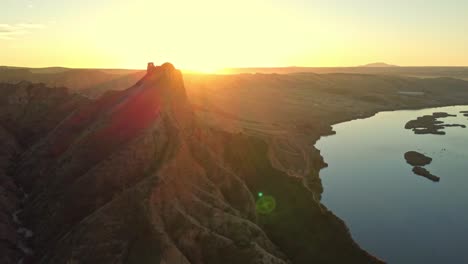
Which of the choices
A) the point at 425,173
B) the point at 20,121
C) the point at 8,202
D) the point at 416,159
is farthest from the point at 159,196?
the point at 416,159

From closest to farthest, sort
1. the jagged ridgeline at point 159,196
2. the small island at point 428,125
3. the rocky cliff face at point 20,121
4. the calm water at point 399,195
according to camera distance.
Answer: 1. the jagged ridgeline at point 159,196
2. the rocky cliff face at point 20,121
3. the calm water at point 399,195
4. the small island at point 428,125

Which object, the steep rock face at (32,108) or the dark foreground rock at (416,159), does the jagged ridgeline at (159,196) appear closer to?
the steep rock face at (32,108)

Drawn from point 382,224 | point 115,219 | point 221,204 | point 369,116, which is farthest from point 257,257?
point 369,116

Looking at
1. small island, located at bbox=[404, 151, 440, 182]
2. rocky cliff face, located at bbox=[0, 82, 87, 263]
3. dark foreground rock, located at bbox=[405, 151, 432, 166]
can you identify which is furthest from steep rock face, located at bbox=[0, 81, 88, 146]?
dark foreground rock, located at bbox=[405, 151, 432, 166]

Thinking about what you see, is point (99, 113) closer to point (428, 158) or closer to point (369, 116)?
point (428, 158)

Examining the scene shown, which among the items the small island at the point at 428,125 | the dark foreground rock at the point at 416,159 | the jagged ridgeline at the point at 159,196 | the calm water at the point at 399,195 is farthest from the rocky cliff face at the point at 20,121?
the small island at the point at 428,125

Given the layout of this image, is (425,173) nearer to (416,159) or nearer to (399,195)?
(416,159)
